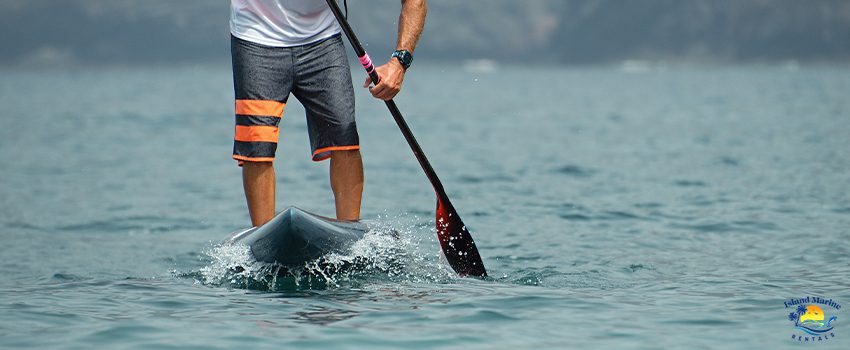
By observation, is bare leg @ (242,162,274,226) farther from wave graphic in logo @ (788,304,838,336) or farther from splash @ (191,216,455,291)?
wave graphic in logo @ (788,304,838,336)

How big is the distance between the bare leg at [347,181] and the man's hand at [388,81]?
62cm

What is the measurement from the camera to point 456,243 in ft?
27.3

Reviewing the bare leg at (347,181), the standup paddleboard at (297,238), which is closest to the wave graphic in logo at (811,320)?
the standup paddleboard at (297,238)

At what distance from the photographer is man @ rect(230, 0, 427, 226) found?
25.3 ft

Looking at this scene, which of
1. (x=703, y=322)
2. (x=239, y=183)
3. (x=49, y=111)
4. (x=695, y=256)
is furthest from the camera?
(x=49, y=111)

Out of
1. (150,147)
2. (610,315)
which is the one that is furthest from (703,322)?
(150,147)

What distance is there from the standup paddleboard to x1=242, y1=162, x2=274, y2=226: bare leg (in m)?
0.29

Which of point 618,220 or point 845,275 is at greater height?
point 618,220

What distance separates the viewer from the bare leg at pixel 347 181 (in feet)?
26.3

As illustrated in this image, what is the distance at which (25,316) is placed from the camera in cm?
717

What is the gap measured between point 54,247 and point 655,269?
6006 millimetres

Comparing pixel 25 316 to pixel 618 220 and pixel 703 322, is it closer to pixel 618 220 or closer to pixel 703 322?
pixel 703 322

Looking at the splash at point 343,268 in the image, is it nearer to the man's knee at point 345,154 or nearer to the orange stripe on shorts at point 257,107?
the man's knee at point 345,154

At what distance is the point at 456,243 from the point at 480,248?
2.53 m
